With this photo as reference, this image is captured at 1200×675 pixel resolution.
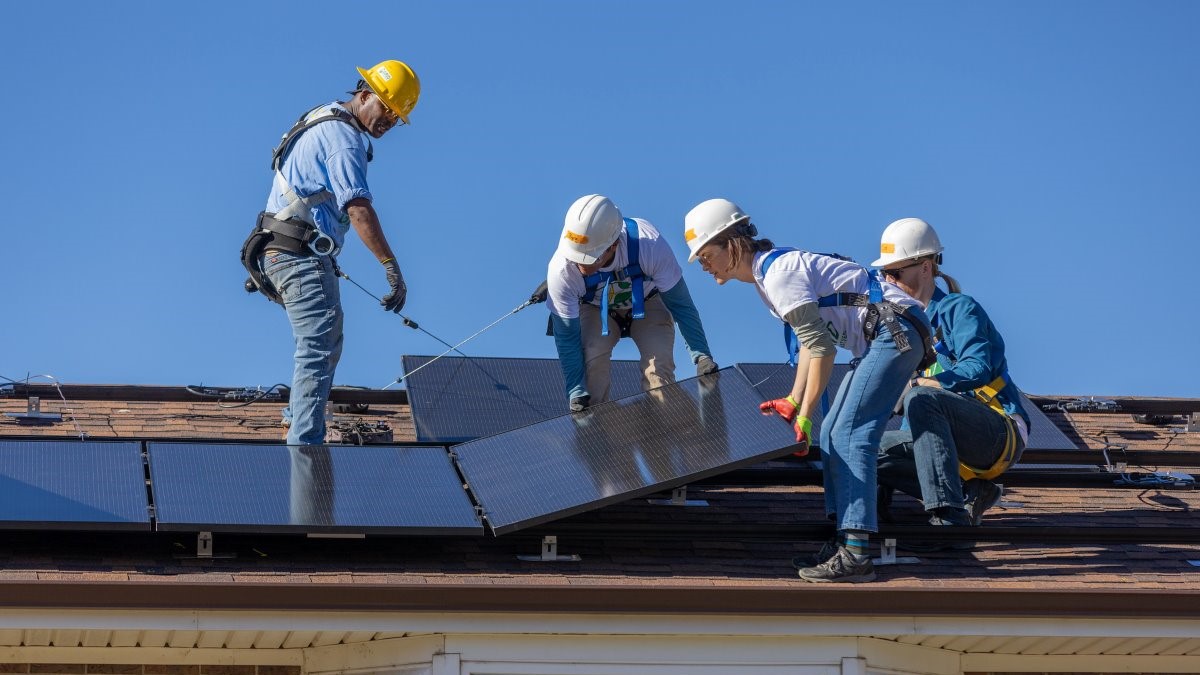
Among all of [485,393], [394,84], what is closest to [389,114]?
[394,84]

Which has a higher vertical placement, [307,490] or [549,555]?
[307,490]

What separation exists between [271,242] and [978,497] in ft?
14.5

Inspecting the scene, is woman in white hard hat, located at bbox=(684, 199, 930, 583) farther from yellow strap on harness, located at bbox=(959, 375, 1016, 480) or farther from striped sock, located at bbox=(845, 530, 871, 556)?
yellow strap on harness, located at bbox=(959, 375, 1016, 480)

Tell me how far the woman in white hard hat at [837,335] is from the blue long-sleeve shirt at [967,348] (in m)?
0.49

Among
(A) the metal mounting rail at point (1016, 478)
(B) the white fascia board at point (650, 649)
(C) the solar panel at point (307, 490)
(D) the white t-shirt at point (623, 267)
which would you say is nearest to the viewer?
(B) the white fascia board at point (650, 649)

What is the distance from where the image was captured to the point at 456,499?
916cm

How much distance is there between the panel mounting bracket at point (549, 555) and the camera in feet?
29.6

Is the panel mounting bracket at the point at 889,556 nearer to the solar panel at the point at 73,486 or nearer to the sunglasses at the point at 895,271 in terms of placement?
the sunglasses at the point at 895,271

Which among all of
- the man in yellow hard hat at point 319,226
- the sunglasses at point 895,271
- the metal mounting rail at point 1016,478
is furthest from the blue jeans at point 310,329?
the sunglasses at point 895,271

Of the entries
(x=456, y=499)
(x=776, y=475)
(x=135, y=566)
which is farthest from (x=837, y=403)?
(x=135, y=566)

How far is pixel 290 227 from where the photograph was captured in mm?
10281

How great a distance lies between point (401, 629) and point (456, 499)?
3.75 feet

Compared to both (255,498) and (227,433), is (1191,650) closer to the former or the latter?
(255,498)

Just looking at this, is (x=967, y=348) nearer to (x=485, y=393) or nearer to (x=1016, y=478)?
(x=1016, y=478)
